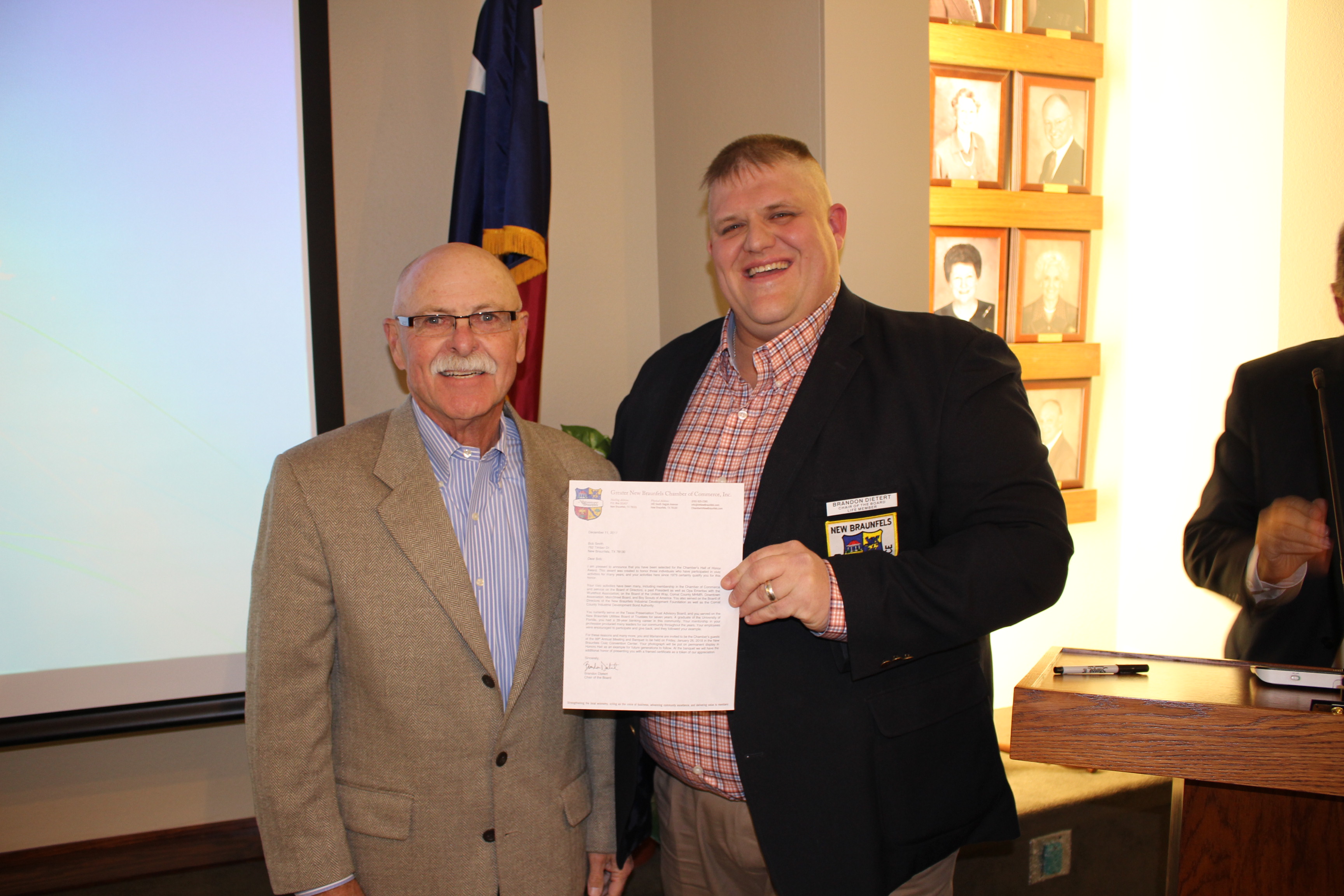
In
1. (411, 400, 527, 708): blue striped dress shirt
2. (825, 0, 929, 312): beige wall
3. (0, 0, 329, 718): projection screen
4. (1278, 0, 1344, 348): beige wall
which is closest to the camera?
(411, 400, 527, 708): blue striped dress shirt

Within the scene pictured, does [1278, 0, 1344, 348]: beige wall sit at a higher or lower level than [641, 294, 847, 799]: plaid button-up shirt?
higher

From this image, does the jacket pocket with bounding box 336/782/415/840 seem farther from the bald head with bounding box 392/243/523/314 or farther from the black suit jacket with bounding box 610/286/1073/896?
the bald head with bounding box 392/243/523/314

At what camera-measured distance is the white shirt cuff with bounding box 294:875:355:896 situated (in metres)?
1.54

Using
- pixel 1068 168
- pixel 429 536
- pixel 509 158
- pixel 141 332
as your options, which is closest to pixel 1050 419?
pixel 1068 168

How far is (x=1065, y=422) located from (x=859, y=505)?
2759 mm

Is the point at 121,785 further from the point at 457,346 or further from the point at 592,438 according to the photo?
the point at 457,346

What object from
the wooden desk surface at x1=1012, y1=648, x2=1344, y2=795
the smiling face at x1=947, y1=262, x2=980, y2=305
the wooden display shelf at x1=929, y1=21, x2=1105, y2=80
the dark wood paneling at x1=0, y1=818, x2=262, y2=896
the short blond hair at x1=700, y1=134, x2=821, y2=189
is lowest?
the dark wood paneling at x1=0, y1=818, x2=262, y2=896

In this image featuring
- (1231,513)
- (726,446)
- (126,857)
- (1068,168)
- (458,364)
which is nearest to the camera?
(458,364)

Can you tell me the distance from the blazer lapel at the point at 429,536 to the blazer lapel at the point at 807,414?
580mm

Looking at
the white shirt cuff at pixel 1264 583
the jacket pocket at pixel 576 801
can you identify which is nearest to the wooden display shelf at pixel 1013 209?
the white shirt cuff at pixel 1264 583

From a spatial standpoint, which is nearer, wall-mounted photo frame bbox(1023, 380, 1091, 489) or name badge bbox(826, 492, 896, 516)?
name badge bbox(826, 492, 896, 516)

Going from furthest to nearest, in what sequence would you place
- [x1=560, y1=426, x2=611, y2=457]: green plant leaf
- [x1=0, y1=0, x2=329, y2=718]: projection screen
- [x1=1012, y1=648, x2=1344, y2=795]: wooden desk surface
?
[x1=560, y1=426, x2=611, y2=457]: green plant leaf → [x1=0, y1=0, x2=329, y2=718]: projection screen → [x1=1012, y1=648, x2=1344, y2=795]: wooden desk surface

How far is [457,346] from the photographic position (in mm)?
1712

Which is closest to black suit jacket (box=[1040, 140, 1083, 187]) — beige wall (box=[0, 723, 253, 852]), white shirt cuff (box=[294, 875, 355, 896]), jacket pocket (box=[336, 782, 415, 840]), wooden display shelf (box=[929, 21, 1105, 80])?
wooden display shelf (box=[929, 21, 1105, 80])
